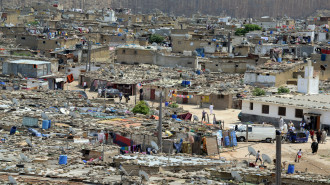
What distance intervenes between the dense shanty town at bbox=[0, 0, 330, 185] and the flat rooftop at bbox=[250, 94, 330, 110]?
0.24 feet

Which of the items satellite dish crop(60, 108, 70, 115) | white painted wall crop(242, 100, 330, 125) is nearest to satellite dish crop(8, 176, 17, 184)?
satellite dish crop(60, 108, 70, 115)

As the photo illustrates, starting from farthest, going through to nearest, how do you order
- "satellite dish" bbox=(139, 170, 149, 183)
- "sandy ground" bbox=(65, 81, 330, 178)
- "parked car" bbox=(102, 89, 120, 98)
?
"parked car" bbox=(102, 89, 120, 98) → "sandy ground" bbox=(65, 81, 330, 178) → "satellite dish" bbox=(139, 170, 149, 183)

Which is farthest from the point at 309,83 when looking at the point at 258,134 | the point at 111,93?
the point at 111,93

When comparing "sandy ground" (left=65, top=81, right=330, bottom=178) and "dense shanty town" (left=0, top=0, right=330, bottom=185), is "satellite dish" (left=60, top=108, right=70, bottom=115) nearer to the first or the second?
"dense shanty town" (left=0, top=0, right=330, bottom=185)

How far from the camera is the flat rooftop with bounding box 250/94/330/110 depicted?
25.3 metres

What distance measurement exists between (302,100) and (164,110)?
4980mm

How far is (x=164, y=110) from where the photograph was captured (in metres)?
25.6

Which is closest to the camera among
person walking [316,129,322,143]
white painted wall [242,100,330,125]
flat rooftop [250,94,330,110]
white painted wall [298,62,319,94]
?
person walking [316,129,322,143]

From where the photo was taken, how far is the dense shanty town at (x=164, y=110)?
14.9m

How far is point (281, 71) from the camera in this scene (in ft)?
117

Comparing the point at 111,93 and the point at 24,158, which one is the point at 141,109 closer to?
the point at 111,93

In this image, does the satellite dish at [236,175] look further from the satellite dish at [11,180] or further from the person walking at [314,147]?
the person walking at [314,147]

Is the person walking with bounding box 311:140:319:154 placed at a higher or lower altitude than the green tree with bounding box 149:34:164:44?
lower

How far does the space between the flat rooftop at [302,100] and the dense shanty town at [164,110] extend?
7 centimetres
